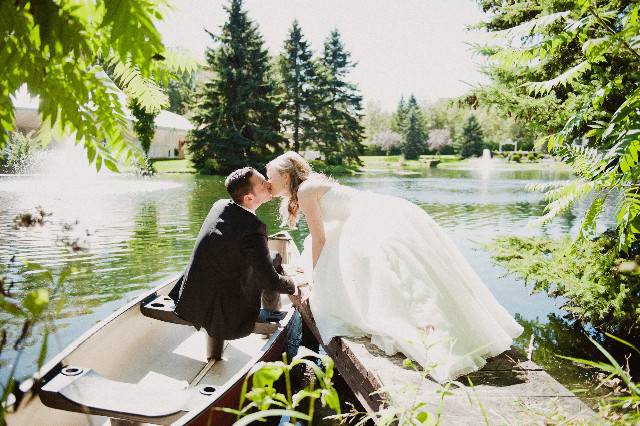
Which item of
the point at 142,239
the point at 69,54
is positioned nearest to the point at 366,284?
the point at 69,54

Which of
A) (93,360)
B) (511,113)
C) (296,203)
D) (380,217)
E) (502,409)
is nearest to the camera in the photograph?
(502,409)

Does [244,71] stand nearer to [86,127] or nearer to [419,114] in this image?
[86,127]

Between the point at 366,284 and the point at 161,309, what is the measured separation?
2048 mm

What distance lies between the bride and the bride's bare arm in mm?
11

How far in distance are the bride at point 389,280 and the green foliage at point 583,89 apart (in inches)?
44.8

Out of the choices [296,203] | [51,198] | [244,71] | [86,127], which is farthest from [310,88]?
[86,127]

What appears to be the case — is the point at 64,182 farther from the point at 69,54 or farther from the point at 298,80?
the point at 69,54

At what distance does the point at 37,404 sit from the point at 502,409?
3.18 meters

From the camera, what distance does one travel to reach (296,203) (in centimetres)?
534

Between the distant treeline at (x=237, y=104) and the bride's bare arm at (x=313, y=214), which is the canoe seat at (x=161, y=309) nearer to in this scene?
the bride's bare arm at (x=313, y=214)

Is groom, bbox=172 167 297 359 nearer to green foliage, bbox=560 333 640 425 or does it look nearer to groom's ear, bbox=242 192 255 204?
groom's ear, bbox=242 192 255 204

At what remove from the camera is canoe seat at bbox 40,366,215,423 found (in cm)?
293

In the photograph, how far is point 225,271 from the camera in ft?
13.6

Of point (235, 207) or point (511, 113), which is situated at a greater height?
point (511, 113)
